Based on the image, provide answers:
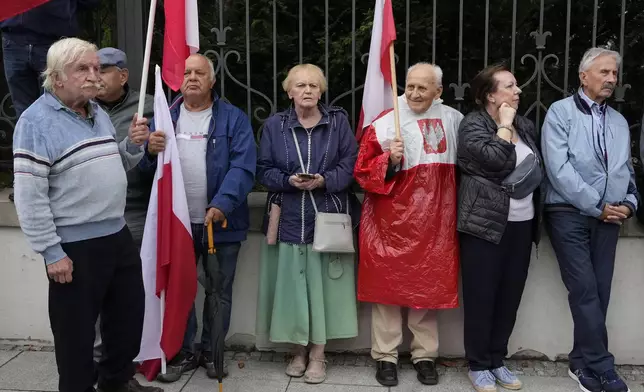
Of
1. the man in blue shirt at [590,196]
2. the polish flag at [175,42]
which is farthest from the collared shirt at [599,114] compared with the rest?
the polish flag at [175,42]

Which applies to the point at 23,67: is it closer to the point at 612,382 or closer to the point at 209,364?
the point at 209,364

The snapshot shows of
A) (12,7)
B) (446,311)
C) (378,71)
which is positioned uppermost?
(12,7)

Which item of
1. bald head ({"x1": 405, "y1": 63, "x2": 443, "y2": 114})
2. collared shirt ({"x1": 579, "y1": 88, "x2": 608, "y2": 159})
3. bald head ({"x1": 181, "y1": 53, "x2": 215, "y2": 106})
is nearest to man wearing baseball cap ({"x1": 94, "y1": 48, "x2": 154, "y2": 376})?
bald head ({"x1": 181, "y1": 53, "x2": 215, "y2": 106})

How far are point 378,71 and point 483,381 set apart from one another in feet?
6.09

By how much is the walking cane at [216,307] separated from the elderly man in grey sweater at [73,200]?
19.5 inches

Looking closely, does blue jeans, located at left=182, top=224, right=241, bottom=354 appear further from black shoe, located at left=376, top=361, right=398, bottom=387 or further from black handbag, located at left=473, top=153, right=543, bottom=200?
black handbag, located at left=473, top=153, right=543, bottom=200

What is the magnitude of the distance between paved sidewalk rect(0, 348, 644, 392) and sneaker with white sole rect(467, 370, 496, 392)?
0.07 m

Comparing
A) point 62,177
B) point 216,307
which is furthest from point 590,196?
point 62,177

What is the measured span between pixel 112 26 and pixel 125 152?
5.11ft

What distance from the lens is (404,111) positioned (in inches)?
158

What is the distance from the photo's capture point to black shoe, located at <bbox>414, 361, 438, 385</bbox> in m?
4.07

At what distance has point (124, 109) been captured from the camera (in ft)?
13.3

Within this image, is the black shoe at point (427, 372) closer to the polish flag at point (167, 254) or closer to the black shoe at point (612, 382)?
the black shoe at point (612, 382)

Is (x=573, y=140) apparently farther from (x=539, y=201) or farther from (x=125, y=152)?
(x=125, y=152)
